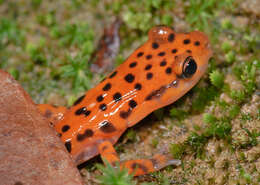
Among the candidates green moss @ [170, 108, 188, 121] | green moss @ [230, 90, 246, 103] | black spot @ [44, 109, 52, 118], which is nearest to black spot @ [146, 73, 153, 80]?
green moss @ [170, 108, 188, 121]

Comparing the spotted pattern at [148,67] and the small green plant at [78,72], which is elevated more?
the small green plant at [78,72]

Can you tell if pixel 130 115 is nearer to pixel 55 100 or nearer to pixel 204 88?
pixel 204 88

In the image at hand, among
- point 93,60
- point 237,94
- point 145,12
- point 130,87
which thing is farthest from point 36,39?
point 237,94

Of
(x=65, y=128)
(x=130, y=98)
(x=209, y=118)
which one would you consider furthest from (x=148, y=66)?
(x=65, y=128)

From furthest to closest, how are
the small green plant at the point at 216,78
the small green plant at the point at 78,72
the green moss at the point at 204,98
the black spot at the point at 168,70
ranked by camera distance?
the small green plant at the point at 78,72
the green moss at the point at 204,98
the small green plant at the point at 216,78
the black spot at the point at 168,70

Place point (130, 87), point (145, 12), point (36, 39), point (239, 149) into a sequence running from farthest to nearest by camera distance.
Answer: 1. point (36, 39)
2. point (145, 12)
3. point (130, 87)
4. point (239, 149)

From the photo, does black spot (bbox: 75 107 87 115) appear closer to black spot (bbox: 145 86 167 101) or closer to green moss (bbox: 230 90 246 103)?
black spot (bbox: 145 86 167 101)

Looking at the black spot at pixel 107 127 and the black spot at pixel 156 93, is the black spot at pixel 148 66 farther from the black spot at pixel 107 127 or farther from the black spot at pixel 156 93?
the black spot at pixel 107 127

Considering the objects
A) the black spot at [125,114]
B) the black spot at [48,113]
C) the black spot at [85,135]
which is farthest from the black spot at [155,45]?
the black spot at [48,113]
